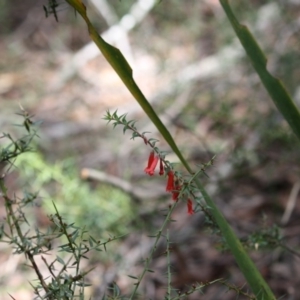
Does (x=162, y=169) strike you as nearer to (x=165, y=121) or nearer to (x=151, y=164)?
(x=151, y=164)

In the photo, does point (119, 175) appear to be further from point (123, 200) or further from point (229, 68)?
point (229, 68)

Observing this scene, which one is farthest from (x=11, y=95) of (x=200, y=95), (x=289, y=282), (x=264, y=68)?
(x=264, y=68)

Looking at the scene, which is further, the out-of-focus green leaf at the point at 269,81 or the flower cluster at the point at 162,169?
the out-of-focus green leaf at the point at 269,81

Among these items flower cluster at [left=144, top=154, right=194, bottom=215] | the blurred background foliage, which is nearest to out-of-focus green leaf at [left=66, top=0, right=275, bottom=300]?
flower cluster at [left=144, top=154, right=194, bottom=215]

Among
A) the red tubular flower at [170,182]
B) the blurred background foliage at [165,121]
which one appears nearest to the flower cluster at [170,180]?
the red tubular flower at [170,182]

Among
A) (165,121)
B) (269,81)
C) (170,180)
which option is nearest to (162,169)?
(170,180)

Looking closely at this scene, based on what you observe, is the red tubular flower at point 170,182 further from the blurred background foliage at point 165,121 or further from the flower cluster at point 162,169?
the blurred background foliage at point 165,121

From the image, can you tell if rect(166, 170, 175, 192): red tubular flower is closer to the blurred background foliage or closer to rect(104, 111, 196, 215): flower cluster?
rect(104, 111, 196, 215): flower cluster
